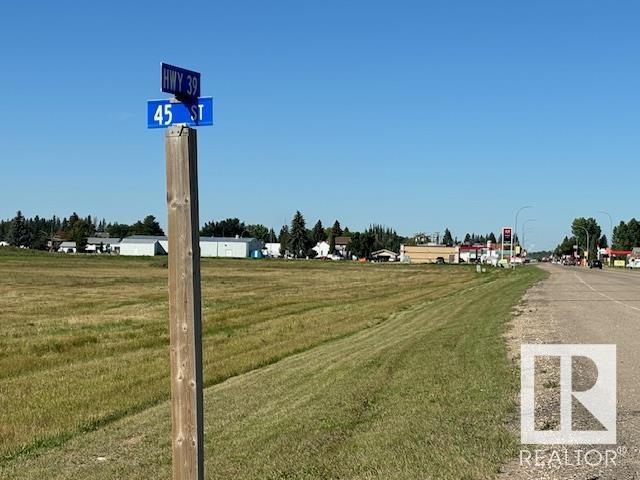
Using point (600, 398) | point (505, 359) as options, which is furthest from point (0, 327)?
point (600, 398)

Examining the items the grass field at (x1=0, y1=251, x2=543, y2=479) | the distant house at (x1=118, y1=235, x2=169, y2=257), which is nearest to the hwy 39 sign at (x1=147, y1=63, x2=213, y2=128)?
the grass field at (x1=0, y1=251, x2=543, y2=479)

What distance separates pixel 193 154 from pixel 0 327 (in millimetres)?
23905

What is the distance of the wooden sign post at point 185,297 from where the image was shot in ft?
15.7

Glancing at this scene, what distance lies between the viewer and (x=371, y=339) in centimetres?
1916

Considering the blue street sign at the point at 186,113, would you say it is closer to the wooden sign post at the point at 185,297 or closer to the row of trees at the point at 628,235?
the wooden sign post at the point at 185,297

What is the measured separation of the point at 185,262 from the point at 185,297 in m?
0.24

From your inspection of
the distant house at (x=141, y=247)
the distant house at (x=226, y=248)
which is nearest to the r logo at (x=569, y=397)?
the distant house at (x=141, y=247)

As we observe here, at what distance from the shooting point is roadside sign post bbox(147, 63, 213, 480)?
4.78 metres

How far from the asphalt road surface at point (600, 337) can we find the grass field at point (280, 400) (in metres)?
0.71

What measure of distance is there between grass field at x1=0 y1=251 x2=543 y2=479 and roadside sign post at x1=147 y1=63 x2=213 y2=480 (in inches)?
66.5

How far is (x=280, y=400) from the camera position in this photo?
1080cm

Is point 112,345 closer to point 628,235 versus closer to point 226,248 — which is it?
point 226,248

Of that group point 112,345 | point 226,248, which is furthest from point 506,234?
point 226,248

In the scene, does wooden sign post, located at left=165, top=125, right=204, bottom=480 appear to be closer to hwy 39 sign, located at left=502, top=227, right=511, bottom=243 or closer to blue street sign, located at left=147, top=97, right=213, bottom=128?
blue street sign, located at left=147, top=97, right=213, bottom=128
